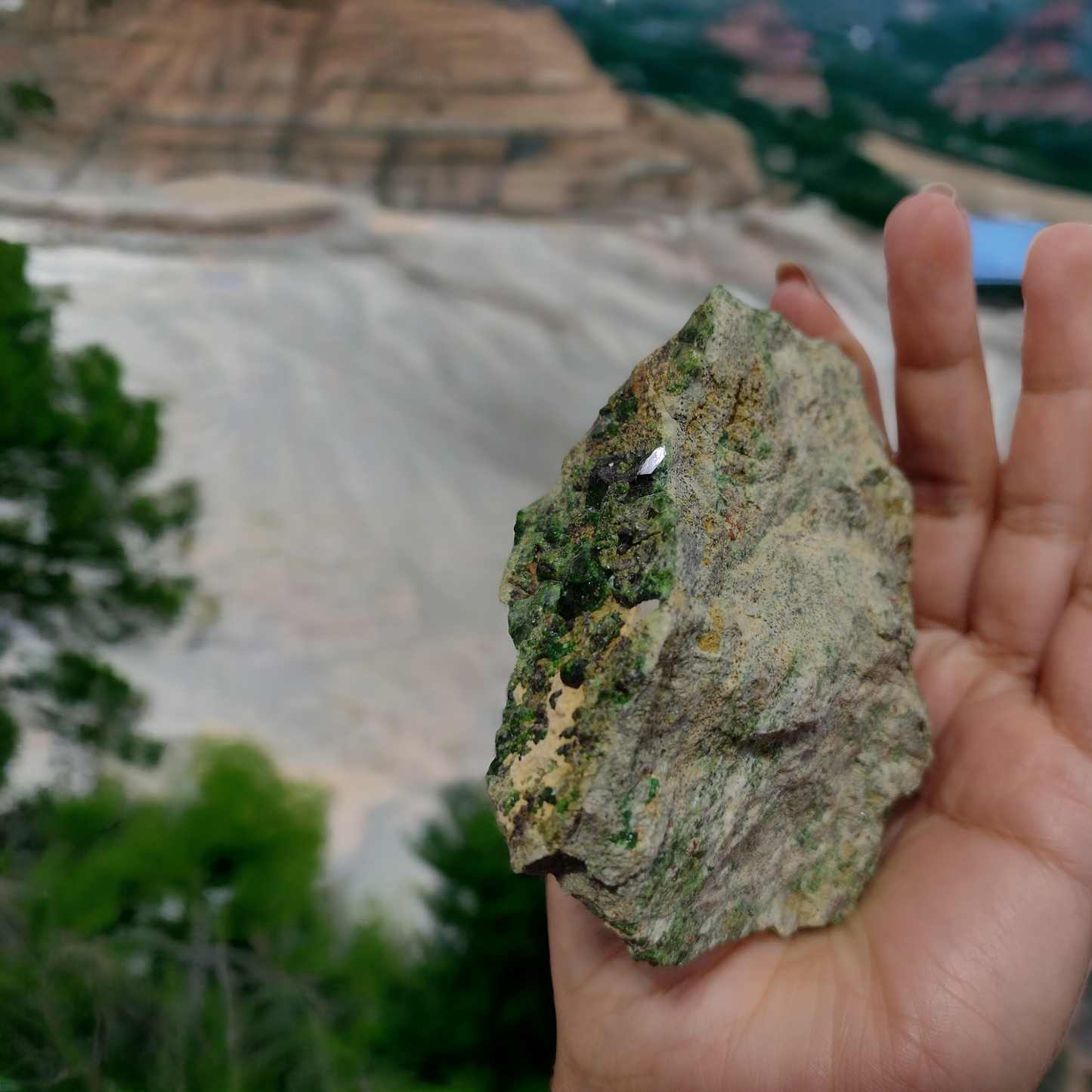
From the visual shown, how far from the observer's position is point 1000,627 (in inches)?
53.2

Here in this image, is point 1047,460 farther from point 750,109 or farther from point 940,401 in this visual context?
point 750,109

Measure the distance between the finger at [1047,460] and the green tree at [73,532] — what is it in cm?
197

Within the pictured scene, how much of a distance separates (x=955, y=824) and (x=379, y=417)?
1.91 meters

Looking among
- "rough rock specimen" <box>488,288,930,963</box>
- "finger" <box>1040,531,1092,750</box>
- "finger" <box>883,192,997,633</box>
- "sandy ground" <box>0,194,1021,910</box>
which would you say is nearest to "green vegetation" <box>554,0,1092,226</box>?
"sandy ground" <box>0,194,1021,910</box>

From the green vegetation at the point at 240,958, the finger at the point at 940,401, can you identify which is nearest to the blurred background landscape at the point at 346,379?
the green vegetation at the point at 240,958

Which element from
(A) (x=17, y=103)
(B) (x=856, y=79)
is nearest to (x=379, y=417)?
(A) (x=17, y=103)

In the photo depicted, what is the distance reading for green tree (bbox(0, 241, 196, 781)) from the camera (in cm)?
200

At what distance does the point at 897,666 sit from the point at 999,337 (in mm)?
1639

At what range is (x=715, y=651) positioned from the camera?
37.7 inches

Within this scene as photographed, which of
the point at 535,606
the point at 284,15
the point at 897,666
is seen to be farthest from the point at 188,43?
the point at 897,666

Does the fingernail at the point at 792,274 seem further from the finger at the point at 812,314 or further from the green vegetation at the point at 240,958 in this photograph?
the green vegetation at the point at 240,958

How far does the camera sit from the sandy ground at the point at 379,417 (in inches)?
91.0

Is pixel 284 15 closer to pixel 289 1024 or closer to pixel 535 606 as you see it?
pixel 535 606

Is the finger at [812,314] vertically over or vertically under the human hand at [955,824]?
over
